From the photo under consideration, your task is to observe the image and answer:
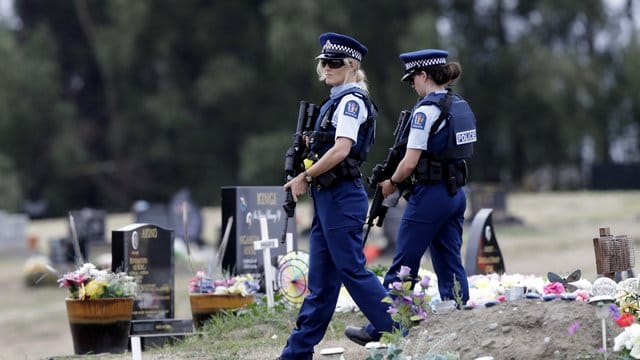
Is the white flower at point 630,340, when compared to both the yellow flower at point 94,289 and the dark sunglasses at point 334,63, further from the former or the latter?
the yellow flower at point 94,289

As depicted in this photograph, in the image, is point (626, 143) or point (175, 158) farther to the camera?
point (175, 158)

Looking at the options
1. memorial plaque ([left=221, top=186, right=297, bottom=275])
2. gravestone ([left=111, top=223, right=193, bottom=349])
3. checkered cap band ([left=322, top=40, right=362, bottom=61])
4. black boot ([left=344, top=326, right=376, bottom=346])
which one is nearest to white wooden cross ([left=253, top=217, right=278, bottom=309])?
memorial plaque ([left=221, top=186, right=297, bottom=275])

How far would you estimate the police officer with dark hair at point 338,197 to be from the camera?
6820 mm

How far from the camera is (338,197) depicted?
6.86 metres

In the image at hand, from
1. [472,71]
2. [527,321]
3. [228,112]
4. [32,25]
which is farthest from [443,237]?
[32,25]

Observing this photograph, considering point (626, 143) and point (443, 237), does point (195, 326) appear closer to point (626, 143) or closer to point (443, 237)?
point (443, 237)

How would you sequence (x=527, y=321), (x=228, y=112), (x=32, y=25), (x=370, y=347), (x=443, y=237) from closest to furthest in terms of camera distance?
(x=370, y=347) < (x=527, y=321) < (x=443, y=237) < (x=228, y=112) < (x=32, y=25)

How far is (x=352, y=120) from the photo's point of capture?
6801 mm

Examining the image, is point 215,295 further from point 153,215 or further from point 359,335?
point 153,215

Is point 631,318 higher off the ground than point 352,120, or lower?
lower

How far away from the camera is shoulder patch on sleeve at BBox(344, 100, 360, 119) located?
6.81 metres

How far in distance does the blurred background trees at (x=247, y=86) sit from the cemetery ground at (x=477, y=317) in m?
6.39

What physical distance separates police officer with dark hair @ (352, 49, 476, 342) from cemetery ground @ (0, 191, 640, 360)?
548mm

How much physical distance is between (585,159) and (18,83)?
22578 millimetres
